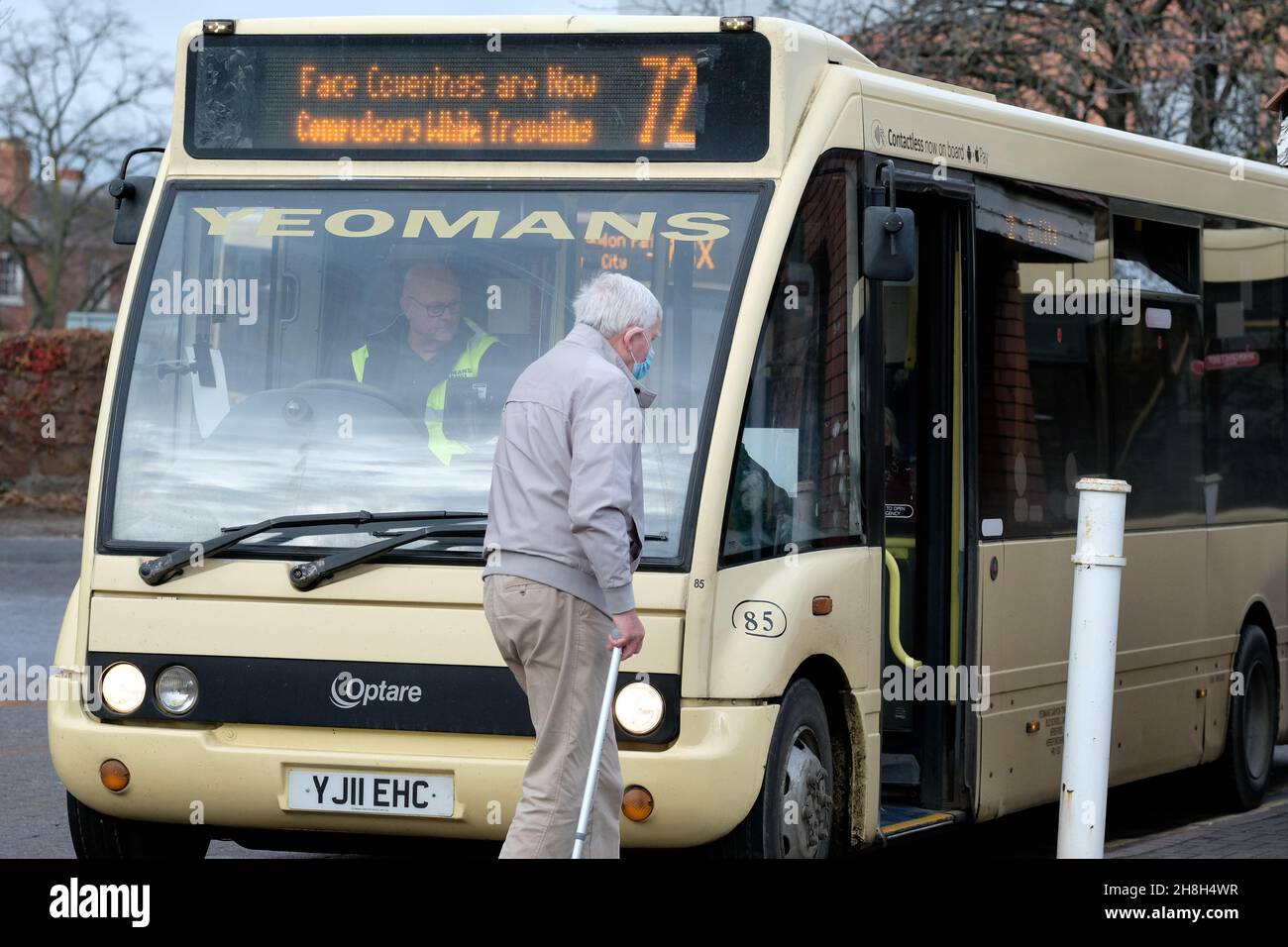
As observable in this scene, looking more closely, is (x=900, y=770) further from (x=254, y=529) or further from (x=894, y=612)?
(x=254, y=529)

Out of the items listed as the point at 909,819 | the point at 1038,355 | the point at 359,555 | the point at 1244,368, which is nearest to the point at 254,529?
the point at 359,555

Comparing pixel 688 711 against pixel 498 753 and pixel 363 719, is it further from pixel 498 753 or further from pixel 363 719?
pixel 363 719

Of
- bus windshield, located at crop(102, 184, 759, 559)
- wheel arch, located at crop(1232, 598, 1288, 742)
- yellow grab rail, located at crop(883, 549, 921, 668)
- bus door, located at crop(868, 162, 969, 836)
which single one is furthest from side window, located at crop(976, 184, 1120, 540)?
wheel arch, located at crop(1232, 598, 1288, 742)

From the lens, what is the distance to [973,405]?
318 inches

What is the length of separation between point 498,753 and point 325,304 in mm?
1570

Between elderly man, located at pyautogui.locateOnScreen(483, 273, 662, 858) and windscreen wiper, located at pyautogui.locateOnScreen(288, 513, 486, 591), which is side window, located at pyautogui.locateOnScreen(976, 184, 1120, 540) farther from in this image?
elderly man, located at pyautogui.locateOnScreen(483, 273, 662, 858)

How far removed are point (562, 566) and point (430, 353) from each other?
1.27m

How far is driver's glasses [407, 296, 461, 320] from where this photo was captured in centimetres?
686

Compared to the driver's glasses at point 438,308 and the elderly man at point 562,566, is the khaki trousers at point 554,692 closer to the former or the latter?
the elderly man at point 562,566

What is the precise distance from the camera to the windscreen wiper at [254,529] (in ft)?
21.8

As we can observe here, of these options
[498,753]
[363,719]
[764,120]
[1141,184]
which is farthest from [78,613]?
[1141,184]

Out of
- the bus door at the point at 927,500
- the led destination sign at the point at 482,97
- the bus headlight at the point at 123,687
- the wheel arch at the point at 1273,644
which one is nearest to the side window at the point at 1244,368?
the wheel arch at the point at 1273,644

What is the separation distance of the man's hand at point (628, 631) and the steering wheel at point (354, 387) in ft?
4.54

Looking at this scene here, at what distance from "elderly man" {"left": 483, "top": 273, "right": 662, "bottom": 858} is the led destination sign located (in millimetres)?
1118
